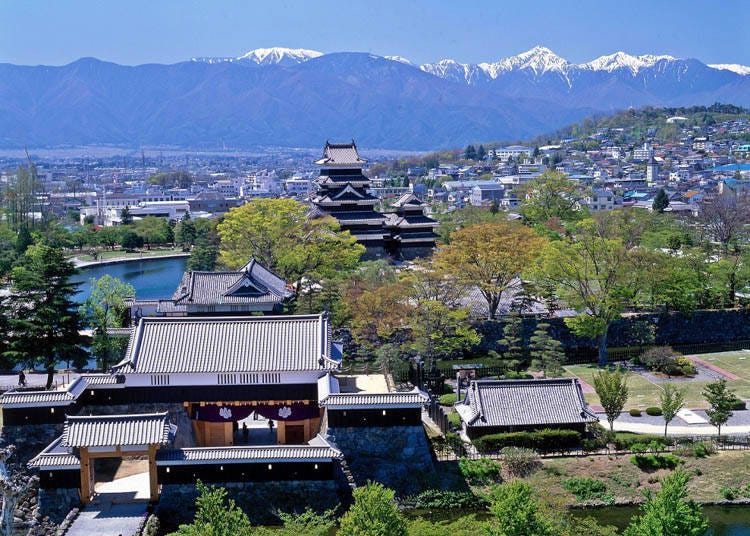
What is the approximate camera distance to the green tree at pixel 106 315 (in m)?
37.7

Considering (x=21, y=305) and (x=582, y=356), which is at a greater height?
(x=21, y=305)

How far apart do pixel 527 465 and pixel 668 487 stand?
22.1ft

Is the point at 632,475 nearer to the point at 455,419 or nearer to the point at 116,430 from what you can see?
the point at 455,419

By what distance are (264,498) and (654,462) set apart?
40.1ft

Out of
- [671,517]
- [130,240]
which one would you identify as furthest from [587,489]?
[130,240]

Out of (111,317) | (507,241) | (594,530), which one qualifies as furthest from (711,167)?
(594,530)

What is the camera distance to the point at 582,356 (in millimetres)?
41781

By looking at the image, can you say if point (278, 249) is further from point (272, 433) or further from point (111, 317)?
point (272, 433)

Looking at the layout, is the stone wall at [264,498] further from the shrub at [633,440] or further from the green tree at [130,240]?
the green tree at [130,240]

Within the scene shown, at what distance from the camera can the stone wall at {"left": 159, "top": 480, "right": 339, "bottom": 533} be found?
2419 cm

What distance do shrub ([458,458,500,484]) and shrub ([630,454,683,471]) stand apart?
4470 millimetres

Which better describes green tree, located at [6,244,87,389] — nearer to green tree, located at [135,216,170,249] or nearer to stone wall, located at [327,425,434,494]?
stone wall, located at [327,425,434,494]

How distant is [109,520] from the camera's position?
2312 cm

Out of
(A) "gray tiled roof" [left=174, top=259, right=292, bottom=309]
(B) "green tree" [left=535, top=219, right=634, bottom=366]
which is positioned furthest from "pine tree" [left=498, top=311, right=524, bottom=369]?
(A) "gray tiled roof" [left=174, top=259, right=292, bottom=309]
